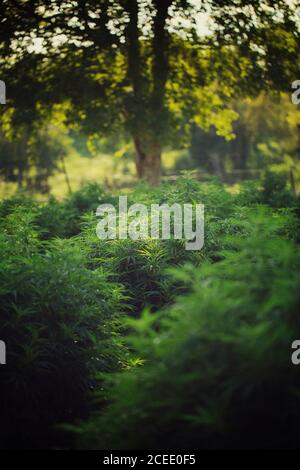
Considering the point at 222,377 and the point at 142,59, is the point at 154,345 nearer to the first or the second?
the point at 222,377

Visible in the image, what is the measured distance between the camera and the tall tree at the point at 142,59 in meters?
12.9

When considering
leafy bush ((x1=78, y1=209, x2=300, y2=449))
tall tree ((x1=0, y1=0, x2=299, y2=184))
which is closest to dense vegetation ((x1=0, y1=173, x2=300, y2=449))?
leafy bush ((x1=78, y1=209, x2=300, y2=449))

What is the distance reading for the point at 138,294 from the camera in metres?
5.82

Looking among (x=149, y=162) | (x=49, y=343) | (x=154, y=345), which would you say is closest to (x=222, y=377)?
(x=154, y=345)

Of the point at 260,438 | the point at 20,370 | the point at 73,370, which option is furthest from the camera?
the point at 73,370

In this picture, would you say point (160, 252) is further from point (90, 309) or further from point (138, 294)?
point (90, 309)

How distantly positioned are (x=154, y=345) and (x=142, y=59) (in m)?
13.6

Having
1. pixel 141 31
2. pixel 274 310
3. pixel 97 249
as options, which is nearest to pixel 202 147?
pixel 141 31

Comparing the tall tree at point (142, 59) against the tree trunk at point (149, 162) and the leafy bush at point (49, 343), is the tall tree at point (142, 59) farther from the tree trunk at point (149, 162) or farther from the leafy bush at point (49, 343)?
the leafy bush at point (49, 343)

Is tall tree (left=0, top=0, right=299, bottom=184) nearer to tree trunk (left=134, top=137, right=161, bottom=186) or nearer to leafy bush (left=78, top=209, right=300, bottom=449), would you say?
tree trunk (left=134, top=137, right=161, bottom=186)

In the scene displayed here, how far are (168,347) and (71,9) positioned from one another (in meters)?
13.2

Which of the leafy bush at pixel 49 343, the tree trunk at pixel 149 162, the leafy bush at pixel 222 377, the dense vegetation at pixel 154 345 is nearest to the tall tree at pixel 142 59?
the tree trunk at pixel 149 162

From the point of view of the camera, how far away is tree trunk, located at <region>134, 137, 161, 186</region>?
15.5 metres

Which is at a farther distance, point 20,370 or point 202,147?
point 202,147
